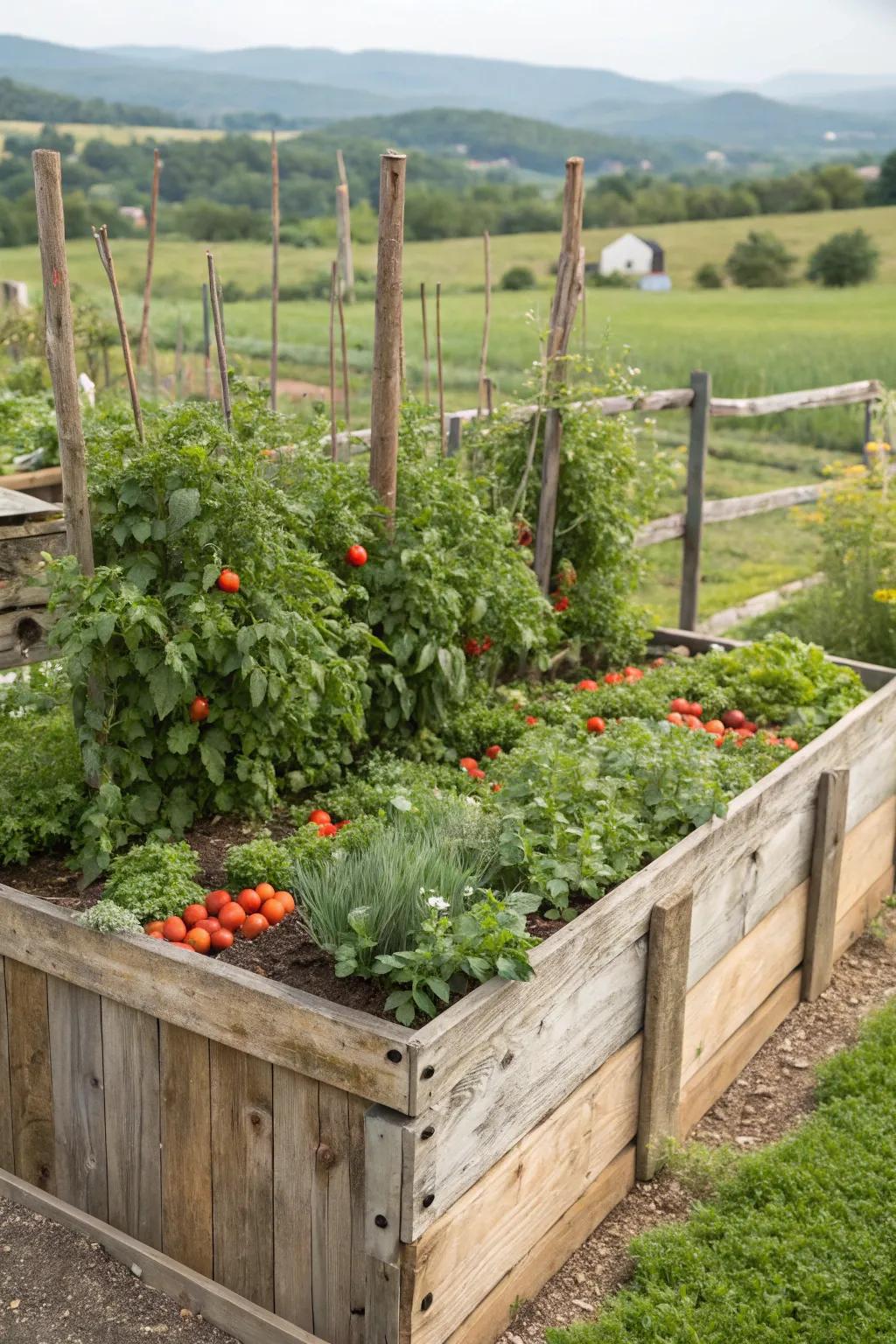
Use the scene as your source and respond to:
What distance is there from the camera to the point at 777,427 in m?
17.5

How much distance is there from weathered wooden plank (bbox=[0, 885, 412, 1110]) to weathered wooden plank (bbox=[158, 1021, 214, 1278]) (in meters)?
0.07

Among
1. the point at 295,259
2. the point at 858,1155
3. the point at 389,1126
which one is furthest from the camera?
the point at 295,259

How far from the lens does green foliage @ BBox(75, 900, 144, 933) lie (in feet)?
8.90

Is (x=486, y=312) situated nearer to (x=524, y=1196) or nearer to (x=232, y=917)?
(x=232, y=917)

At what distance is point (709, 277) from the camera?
1756 inches

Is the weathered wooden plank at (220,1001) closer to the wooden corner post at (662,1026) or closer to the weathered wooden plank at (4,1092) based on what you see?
the weathered wooden plank at (4,1092)

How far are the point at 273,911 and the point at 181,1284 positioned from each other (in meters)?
0.83

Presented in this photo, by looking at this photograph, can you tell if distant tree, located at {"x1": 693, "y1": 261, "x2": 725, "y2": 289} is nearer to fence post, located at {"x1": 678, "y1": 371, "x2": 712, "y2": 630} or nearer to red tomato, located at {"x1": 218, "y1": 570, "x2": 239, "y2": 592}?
fence post, located at {"x1": 678, "y1": 371, "x2": 712, "y2": 630}

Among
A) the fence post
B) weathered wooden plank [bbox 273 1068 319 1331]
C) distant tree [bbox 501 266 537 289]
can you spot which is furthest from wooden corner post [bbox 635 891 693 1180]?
distant tree [bbox 501 266 537 289]

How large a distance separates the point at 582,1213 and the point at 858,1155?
2.66 ft

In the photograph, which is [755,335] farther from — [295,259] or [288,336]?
[295,259]

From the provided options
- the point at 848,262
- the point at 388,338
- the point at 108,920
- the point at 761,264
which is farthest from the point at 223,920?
the point at 761,264

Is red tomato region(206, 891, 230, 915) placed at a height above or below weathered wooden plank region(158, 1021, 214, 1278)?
above

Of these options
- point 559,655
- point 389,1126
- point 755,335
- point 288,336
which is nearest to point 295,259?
point 288,336
